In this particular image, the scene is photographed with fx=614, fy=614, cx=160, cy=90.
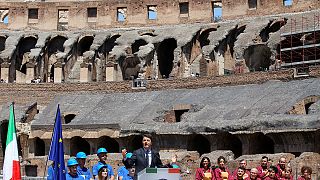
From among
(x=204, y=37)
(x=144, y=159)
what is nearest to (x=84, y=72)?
(x=204, y=37)

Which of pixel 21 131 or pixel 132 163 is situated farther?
pixel 21 131

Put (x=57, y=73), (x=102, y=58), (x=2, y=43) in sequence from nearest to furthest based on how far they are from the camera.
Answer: (x=57, y=73)
(x=102, y=58)
(x=2, y=43)

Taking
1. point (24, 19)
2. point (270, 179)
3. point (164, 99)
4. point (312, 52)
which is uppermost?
point (24, 19)

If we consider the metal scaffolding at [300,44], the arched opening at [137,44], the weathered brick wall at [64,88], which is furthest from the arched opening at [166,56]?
the metal scaffolding at [300,44]

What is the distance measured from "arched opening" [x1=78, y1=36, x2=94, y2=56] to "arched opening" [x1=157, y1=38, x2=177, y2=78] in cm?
663

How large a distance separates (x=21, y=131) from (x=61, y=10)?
A: 1816 centimetres

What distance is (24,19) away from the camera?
184ft

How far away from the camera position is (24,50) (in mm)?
56031

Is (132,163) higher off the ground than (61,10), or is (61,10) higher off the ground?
(61,10)

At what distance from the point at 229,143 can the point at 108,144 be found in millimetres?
9270

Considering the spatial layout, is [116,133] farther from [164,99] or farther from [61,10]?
[61,10]

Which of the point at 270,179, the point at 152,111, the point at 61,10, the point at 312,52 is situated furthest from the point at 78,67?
the point at 270,179

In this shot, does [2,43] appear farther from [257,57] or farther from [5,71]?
[257,57]

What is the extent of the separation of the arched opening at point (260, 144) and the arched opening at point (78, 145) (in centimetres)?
1256
